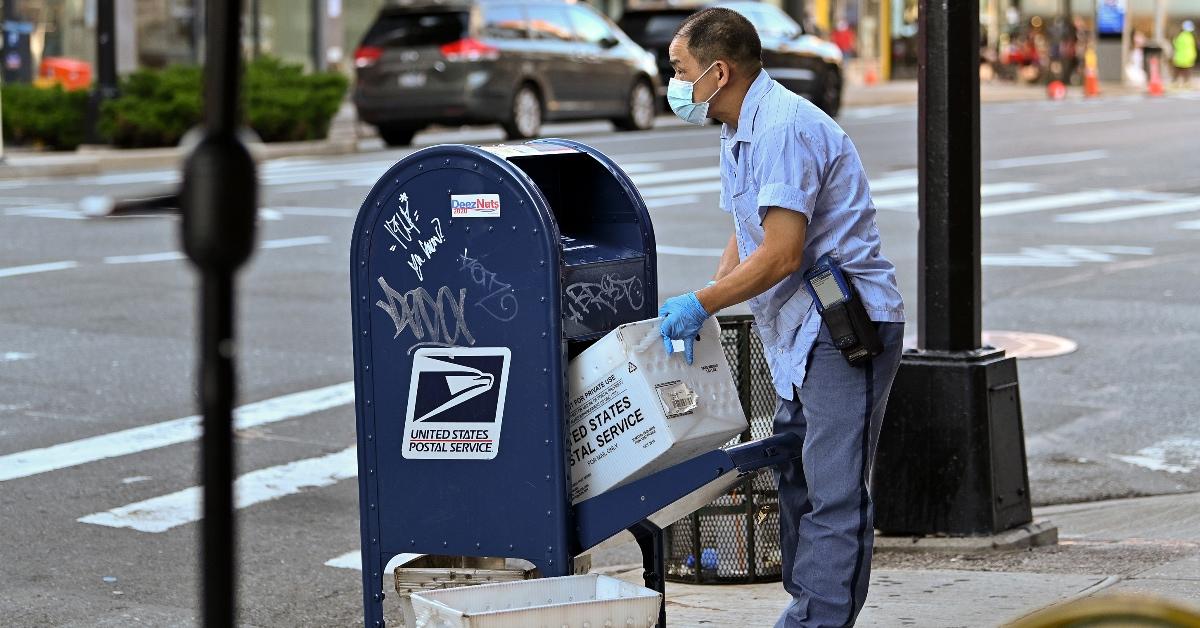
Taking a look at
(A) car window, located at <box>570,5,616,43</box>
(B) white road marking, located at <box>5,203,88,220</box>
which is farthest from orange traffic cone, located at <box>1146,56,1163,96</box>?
(B) white road marking, located at <box>5,203,88,220</box>

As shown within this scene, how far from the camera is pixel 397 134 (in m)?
23.6

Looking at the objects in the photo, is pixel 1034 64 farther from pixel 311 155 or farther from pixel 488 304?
pixel 488 304

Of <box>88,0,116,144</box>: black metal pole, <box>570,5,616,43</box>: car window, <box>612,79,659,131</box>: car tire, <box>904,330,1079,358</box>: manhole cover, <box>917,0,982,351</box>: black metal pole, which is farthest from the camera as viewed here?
<box>612,79,659,131</box>: car tire

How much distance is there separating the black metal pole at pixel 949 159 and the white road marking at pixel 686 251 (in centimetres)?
744

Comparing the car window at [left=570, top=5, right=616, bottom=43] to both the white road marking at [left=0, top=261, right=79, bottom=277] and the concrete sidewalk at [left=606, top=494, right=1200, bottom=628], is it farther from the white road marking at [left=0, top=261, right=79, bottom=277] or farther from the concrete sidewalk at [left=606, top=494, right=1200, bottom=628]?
the concrete sidewalk at [left=606, top=494, right=1200, bottom=628]

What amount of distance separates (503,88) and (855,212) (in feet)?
61.4

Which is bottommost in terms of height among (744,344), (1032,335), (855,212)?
(1032,335)

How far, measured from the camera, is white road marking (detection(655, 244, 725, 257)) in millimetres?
13258

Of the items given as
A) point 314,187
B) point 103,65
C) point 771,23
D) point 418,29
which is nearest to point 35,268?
point 314,187

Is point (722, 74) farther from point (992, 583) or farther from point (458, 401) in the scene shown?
point (992, 583)

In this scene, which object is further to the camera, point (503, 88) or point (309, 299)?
point (503, 88)

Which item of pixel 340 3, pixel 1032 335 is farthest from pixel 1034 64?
pixel 1032 335

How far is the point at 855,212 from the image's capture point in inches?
164

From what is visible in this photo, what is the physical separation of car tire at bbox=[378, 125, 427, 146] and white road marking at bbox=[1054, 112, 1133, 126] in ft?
37.9
